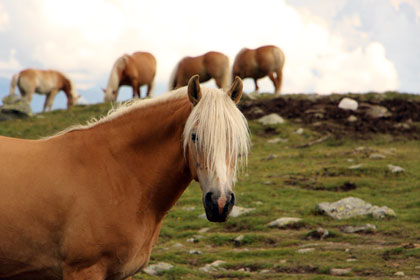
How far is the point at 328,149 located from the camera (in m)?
18.6

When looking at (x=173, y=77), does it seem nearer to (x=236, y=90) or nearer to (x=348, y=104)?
(x=348, y=104)

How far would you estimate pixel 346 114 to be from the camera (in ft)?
69.8

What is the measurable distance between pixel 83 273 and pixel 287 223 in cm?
742

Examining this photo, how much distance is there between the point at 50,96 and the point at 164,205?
90.1 ft

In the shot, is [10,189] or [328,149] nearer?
[10,189]

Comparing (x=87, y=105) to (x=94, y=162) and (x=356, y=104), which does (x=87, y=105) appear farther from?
(x=94, y=162)

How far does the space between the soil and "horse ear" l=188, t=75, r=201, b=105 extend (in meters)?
16.1

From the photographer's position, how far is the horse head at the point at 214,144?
409 centimetres

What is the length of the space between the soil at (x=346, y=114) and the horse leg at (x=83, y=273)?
53.8 ft

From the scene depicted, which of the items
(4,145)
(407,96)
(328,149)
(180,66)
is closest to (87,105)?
(180,66)

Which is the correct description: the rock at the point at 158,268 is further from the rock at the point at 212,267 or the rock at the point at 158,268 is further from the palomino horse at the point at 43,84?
the palomino horse at the point at 43,84

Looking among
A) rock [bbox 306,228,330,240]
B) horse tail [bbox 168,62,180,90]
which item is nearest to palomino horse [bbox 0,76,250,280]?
rock [bbox 306,228,330,240]

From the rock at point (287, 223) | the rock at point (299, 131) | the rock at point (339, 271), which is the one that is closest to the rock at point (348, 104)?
the rock at point (299, 131)

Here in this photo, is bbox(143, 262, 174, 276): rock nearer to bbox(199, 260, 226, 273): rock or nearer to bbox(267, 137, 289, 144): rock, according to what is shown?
bbox(199, 260, 226, 273): rock
